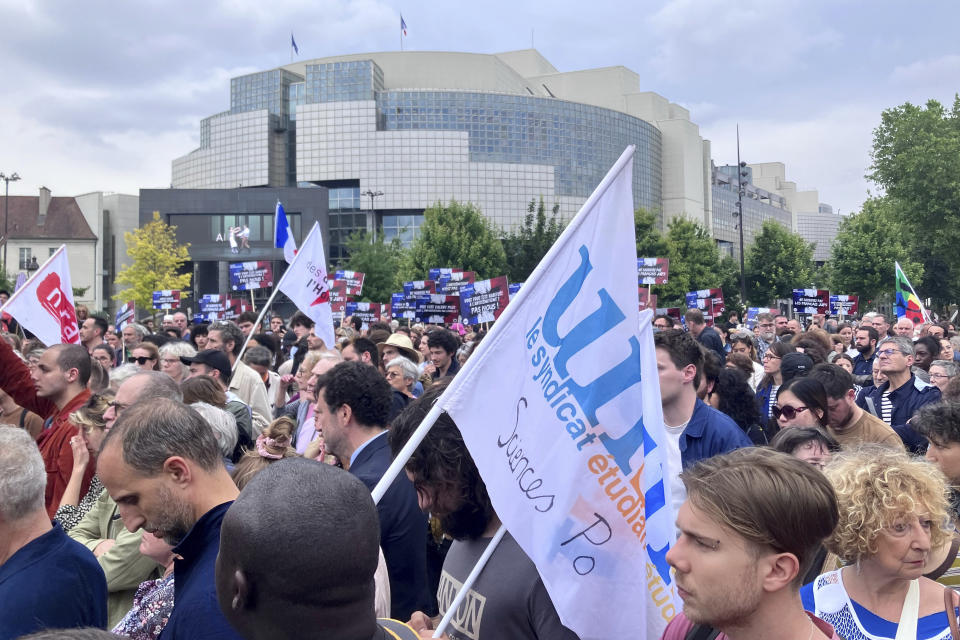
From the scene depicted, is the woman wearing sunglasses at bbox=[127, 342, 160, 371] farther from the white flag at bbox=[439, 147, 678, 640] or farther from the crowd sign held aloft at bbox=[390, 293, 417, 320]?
the crowd sign held aloft at bbox=[390, 293, 417, 320]

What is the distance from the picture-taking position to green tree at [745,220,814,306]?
192ft

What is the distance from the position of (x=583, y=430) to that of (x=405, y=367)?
499cm

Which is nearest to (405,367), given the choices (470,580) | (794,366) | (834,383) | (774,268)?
(794,366)

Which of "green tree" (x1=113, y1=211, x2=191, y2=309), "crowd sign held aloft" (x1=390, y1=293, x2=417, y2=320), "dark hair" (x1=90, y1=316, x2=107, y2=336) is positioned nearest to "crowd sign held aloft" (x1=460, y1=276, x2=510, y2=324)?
"crowd sign held aloft" (x1=390, y1=293, x2=417, y2=320)

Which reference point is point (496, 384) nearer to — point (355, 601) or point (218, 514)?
point (218, 514)

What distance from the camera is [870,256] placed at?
52219mm

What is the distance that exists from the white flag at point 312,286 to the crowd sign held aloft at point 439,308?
9721 millimetres

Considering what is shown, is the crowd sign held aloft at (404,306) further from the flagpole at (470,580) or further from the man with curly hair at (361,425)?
the flagpole at (470,580)

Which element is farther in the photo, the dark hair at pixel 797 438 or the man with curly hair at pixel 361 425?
the dark hair at pixel 797 438

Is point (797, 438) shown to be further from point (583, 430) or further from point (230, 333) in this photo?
point (230, 333)

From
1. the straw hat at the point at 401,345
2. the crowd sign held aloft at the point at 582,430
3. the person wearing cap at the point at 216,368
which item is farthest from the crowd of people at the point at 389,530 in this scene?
the straw hat at the point at 401,345

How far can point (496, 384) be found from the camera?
2.61 meters

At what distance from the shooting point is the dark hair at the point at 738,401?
6605 mm

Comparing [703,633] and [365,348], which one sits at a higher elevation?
[365,348]
